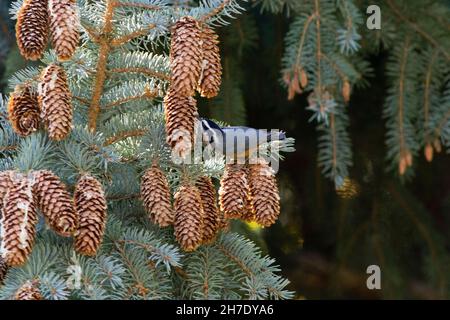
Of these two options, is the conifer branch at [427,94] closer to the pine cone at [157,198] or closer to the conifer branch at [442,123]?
the conifer branch at [442,123]

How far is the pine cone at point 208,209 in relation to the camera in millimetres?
1169

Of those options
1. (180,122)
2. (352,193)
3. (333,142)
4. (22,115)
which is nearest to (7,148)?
(22,115)

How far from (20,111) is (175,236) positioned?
29 centimetres

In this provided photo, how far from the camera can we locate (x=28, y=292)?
3.27 feet

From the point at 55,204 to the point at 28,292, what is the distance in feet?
0.39

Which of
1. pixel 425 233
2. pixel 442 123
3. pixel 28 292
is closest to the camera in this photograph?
pixel 28 292

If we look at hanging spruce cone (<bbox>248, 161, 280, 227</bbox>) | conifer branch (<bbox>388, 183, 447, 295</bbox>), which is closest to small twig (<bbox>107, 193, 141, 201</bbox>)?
hanging spruce cone (<bbox>248, 161, 280, 227</bbox>)

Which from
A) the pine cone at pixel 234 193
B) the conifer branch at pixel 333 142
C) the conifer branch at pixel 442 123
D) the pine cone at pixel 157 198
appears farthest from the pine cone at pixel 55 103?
the conifer branch at pixel 442 123

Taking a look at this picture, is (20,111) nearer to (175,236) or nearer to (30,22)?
(30,22)

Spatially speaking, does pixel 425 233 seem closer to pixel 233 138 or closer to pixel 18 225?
pixel 233 138

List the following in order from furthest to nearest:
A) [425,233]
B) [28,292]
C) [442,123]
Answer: [425,233] < [442,123] < [28,292]

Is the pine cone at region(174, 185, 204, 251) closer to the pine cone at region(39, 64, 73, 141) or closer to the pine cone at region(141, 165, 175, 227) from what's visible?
the pine cone at region(141, 165, 175, 227)

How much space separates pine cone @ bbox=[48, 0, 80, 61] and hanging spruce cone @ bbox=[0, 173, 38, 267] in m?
0.20
